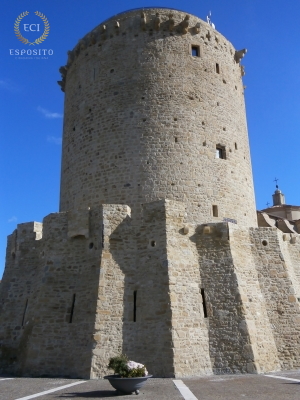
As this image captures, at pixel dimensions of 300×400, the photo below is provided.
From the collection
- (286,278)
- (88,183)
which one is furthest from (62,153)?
(286,278)

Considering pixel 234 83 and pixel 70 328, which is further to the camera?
pixel 234 83

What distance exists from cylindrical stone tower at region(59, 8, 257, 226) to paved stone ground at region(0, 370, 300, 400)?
233 inches

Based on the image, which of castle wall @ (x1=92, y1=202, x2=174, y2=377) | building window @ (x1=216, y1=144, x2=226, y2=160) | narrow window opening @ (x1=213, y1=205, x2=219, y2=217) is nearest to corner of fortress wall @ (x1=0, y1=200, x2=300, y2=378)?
castle wall @ (x1=92, y1=202, x2=174, y2=377)

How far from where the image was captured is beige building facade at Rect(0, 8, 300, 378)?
1236 centimetres

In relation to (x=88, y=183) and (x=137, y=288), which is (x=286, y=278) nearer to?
(x=137, y=288)

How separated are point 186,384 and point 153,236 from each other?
192 inches

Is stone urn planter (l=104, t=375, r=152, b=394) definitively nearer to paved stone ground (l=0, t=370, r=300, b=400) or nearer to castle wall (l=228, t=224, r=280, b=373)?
paved stone ground (l=0, t=370, r=300, b=400)

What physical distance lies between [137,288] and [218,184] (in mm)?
5244

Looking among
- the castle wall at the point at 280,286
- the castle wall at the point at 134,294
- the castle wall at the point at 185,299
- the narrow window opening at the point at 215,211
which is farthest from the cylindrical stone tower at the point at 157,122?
the castle wall at the point at 280,286

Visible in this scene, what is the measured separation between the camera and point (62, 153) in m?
18.4

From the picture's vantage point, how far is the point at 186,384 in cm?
1002

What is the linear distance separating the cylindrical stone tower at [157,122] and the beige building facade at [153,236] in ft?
0.18

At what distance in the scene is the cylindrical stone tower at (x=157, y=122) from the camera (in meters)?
15.3

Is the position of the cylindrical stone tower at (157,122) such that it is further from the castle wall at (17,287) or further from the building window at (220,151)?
the castle wall at (17,287)
